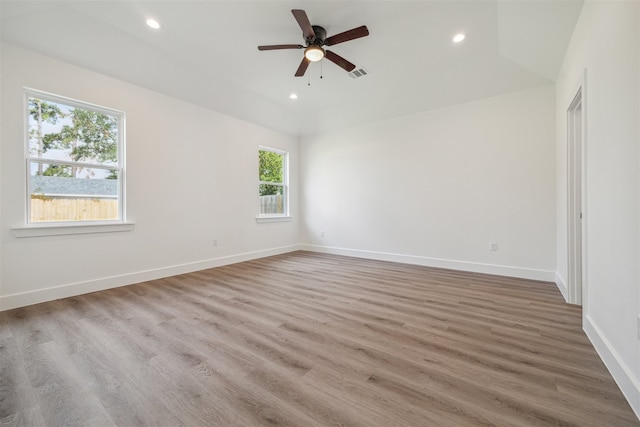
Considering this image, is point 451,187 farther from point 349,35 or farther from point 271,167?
point 271,167

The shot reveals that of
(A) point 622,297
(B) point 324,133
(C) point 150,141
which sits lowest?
(A) point 622,297

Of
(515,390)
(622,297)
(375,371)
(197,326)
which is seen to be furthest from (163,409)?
(622,297)

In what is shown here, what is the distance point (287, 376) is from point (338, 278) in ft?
7.49

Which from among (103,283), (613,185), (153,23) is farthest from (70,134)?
(613,185)

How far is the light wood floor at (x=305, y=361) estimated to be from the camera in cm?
131

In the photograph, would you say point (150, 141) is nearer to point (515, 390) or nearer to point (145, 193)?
point (145, 193)

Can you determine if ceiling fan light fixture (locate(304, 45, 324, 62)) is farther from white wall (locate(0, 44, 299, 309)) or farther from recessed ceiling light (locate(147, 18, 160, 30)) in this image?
white wall (locate(0, 44, 299, 309))

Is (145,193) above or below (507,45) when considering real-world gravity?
below

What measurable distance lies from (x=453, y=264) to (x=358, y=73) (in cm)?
342

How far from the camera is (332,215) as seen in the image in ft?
19.0

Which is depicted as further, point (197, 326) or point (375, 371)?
point (197, 326)

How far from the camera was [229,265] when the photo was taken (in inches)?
187

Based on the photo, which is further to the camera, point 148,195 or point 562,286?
point 148,195

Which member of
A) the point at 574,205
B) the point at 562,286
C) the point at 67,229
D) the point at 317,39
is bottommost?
the point at 562,286
